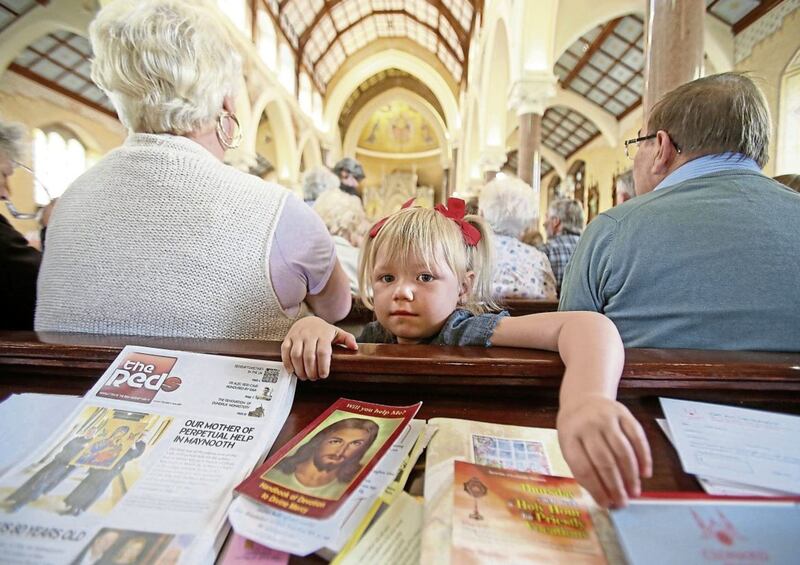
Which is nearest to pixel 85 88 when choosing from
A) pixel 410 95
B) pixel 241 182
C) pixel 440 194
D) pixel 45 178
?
pixel 45 178

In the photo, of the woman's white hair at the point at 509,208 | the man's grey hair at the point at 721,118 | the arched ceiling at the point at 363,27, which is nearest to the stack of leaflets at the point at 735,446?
the man's grey hair at the point at 721,118

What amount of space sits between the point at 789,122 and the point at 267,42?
1074cm

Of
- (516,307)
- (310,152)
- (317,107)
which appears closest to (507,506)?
(516,307)

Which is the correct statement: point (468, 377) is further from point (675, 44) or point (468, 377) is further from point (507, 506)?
point (675, 44)

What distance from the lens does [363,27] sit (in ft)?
53.9

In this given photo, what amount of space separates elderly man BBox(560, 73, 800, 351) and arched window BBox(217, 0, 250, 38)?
8864 millimetres

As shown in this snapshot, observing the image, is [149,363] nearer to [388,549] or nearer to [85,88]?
[388,549]

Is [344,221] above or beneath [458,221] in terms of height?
above

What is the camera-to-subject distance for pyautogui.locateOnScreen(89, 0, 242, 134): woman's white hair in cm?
104

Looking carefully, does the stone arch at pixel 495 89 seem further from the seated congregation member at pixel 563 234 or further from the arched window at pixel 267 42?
the seated congregation member at pixel 563 234

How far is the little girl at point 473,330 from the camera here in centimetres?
49

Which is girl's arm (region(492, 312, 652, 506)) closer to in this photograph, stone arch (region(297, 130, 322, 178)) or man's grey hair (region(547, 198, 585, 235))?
man's grey hair (region(547, 198, 585, 235))

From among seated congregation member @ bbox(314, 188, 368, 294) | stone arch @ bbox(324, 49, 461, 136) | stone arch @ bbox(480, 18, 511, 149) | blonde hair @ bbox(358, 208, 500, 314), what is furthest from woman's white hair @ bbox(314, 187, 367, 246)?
stone arch @ bbox(324, 49, 461, 136)

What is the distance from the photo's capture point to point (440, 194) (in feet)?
69.6
